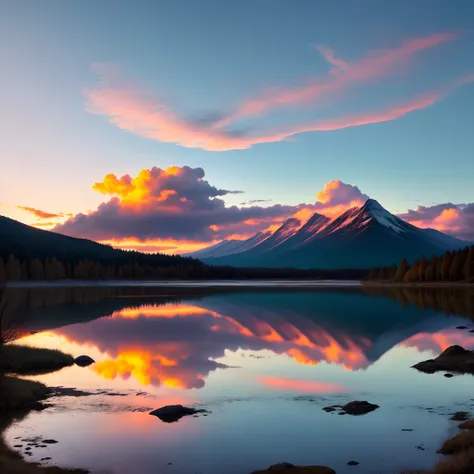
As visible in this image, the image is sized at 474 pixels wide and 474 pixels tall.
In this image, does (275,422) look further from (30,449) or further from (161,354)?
(161,354)

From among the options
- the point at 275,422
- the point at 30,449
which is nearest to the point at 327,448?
the point at 275,422

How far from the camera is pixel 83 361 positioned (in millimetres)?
43875

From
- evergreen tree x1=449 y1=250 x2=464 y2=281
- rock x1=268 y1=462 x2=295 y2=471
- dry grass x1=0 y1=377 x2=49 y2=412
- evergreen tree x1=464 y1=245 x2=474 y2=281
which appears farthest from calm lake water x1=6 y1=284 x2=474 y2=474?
evergreen tree x1=449 y1=250 x2=464 y2=281

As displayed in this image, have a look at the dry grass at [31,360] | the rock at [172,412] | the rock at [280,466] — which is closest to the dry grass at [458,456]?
the rock at [280,466]

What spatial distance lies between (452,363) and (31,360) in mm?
32986

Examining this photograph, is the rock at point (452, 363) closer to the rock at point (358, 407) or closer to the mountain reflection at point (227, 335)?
the mountain reflection at point (227, 335)

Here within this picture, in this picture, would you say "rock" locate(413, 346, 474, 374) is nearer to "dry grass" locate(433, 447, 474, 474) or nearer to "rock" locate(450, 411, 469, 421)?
"rock" locate(450, 411, 469, 421)

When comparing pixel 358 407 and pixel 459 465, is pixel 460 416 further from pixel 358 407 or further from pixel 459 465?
pixel 459 465

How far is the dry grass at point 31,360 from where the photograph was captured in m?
40.0

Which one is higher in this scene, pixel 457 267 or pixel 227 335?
pixel 457 267

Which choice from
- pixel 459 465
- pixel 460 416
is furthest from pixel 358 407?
pixel 459 465

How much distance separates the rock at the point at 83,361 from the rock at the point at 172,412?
17127 mm

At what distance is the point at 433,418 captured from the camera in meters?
27.0

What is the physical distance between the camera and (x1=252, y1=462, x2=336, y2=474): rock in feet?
62.4
